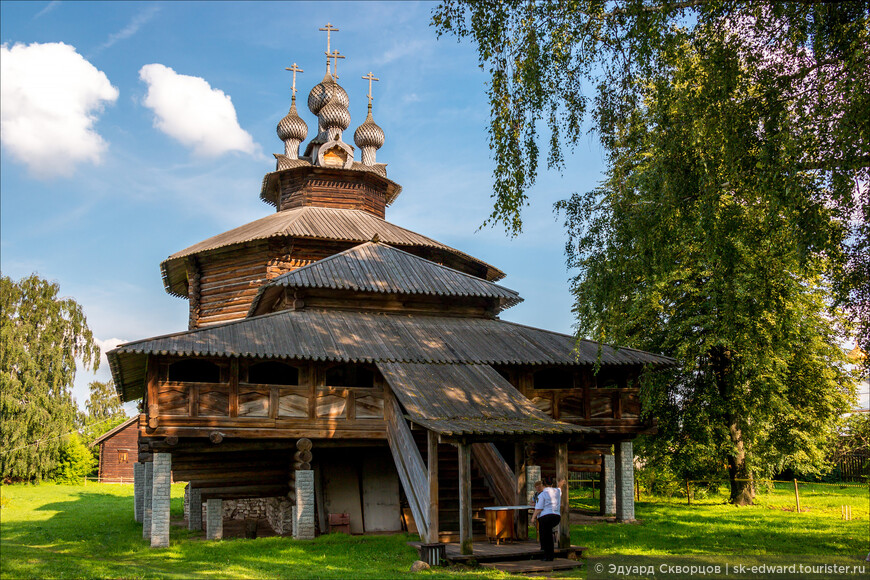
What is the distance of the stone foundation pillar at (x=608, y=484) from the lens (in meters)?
21.3

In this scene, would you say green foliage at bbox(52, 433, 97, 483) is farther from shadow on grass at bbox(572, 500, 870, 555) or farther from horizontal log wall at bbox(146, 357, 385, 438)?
shadow on grass at bbox(572, 500, 870, 555)

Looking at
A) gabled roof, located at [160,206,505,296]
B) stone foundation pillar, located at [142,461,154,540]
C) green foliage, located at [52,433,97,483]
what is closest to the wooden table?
stone foundation pillar, located at [142,461,154,540]

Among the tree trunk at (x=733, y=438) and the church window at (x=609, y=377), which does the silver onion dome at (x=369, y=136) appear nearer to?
the church window at (x=609, y=377)

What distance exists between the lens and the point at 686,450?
23984 millimetres

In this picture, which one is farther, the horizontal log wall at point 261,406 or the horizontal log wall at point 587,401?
the horizontal log wall at point 587,401

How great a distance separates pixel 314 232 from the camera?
2372 cm

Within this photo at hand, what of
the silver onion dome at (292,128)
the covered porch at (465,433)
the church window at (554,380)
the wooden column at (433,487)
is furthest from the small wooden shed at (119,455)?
the wooden column at (433,487)

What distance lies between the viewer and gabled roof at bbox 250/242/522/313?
1855cm

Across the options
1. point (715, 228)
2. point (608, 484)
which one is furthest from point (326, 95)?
point (715, 228)

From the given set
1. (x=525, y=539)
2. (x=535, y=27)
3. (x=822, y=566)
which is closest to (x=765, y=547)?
(x=822, y=566)

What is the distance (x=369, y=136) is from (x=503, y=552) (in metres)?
21.8

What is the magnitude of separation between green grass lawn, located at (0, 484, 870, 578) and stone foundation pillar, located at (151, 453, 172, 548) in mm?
380

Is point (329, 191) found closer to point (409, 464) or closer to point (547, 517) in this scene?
point (409, 464)

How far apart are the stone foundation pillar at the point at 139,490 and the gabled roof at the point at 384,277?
680 centimetres
